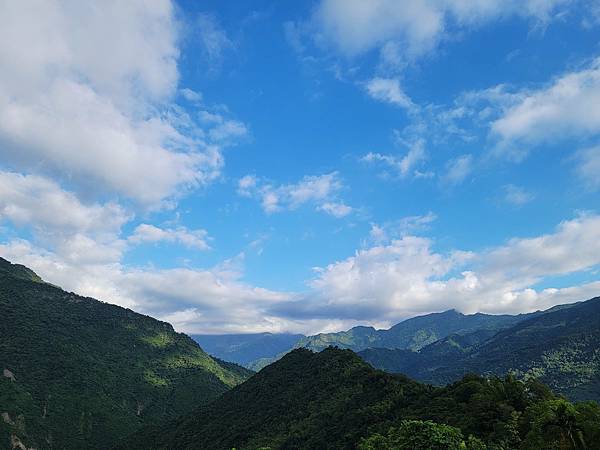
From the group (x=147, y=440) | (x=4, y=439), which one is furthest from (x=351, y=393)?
(x=4, y=439)

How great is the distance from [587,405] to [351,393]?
255 ft

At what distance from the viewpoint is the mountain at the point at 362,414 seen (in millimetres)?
41406

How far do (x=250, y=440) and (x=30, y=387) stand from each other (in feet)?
441

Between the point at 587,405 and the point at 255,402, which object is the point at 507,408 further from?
the point at 255,402

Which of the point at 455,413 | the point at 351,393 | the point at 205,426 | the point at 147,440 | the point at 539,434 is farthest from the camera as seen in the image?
the point at 147,440

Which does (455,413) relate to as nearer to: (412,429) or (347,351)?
(412,429)

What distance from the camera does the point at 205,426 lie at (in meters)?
146

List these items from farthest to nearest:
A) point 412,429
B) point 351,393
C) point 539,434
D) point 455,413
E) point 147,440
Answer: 1. point 147,440
2. point 351,393
3. point 455,413
4. point 539,434
5. point 412,429

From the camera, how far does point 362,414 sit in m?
96.3

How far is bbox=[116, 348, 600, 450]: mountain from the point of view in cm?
4141

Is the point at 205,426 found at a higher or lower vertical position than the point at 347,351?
lower

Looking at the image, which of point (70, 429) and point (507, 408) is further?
point (70, 429)

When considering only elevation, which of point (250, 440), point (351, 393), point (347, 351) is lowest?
point (250, 440)

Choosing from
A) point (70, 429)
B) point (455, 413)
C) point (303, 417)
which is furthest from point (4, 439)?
point (455, 413)
